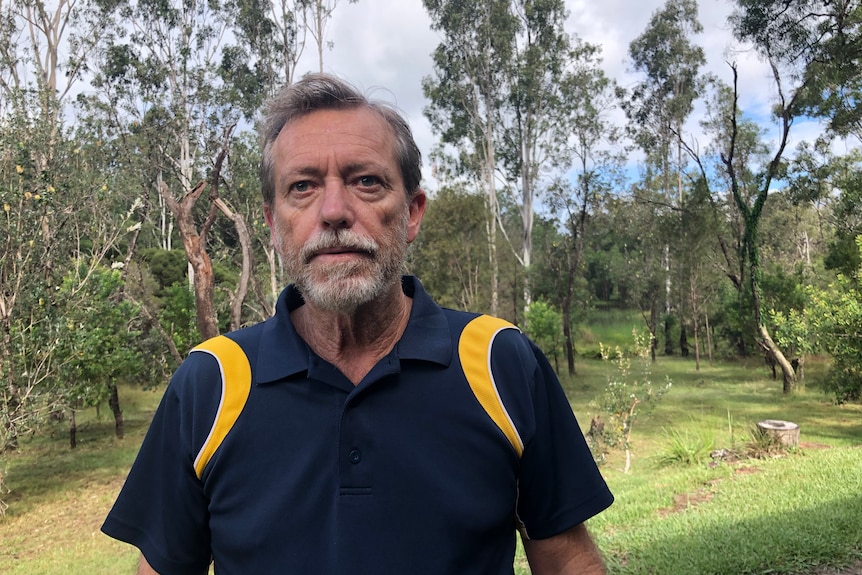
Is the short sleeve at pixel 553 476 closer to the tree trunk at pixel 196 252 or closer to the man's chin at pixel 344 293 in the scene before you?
the man's chin at pixel 344 293

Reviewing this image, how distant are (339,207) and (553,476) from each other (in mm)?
705

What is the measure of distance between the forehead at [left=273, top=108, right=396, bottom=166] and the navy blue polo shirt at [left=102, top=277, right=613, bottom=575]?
383 millimetres

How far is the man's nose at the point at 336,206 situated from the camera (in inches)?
47.6

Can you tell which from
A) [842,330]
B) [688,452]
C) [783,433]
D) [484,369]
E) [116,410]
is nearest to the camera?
[484,369]

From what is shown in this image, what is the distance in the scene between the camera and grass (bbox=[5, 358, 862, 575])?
360 cm

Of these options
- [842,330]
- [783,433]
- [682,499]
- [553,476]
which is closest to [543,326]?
[842,330]

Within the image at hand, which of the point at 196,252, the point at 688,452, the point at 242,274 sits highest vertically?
the point at 196,252

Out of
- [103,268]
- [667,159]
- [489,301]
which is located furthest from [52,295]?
[667,159]

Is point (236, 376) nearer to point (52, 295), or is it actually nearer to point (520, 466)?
point (520, 466)

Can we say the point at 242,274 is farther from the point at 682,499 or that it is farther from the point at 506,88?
the point at 506,88

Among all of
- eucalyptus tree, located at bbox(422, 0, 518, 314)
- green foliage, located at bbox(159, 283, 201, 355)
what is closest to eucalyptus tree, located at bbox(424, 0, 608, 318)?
eucalyptus tree, located at bbox(422, 0, 518, 314)

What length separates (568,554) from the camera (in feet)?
3.96

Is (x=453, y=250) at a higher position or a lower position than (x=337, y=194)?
higher

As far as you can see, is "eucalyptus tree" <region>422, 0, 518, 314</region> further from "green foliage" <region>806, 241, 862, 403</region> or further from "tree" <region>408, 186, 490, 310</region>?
"green foliage" <region>806, 241, 862, 403</region>
